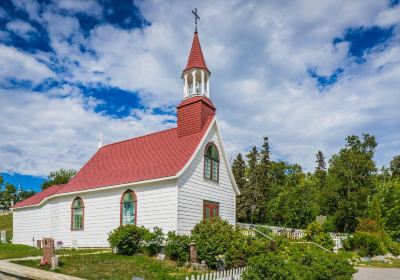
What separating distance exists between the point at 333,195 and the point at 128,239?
29.9 m

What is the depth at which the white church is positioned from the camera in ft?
62.4

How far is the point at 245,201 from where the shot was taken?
47.3 metres

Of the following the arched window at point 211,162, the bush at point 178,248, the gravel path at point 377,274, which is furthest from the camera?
the arched window at point 211,162

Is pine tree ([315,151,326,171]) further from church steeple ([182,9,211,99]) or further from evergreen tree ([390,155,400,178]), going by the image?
church steeple ([182,9,211,99])

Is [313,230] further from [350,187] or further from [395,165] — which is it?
[395,165]

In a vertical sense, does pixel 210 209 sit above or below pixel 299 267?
above

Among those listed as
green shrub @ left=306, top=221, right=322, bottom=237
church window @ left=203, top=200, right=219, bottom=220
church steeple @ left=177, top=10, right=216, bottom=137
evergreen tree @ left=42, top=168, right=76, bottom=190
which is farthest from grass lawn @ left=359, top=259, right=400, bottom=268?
evergreen tree @ left=42, top=168, right=76, bottom=190

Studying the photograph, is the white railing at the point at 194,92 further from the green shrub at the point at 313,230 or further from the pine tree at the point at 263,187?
the pine tree at the point at 263,187

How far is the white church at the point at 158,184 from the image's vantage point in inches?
749

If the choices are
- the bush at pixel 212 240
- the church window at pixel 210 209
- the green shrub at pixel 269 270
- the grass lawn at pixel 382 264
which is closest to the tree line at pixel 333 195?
the grass lawn at pixel 382 264

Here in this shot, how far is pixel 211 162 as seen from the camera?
21.9 m

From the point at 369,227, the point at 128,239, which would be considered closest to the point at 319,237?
the point at 369,227

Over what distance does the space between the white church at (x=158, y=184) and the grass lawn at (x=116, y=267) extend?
10.00 feet

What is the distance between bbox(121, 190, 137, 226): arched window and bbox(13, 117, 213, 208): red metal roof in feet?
2.69
